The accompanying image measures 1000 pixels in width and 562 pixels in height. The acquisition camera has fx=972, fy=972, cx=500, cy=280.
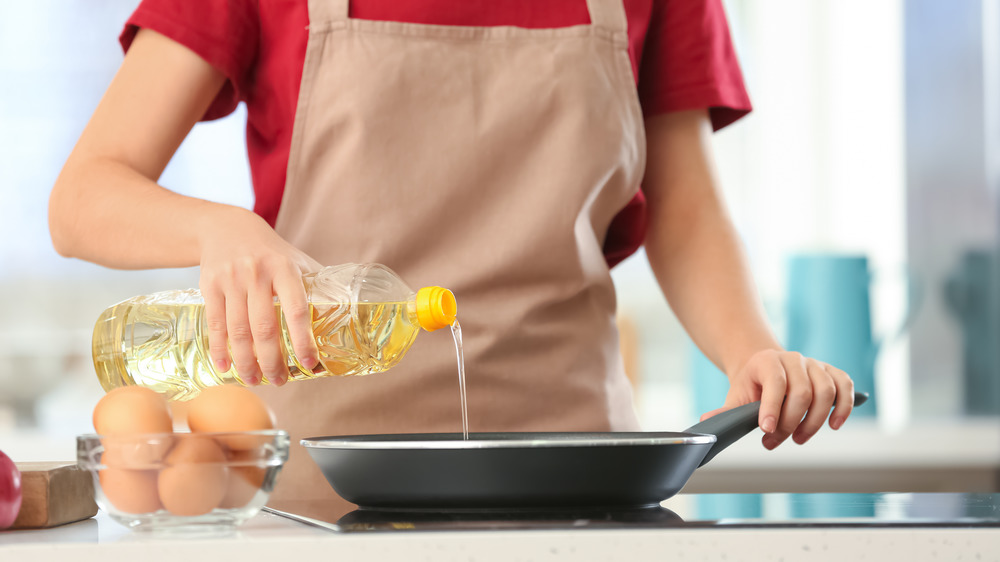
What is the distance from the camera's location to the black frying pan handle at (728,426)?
724mm

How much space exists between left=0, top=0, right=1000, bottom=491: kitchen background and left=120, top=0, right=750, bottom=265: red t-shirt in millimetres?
889

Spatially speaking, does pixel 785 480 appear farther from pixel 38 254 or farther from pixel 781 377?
pixel 38 254

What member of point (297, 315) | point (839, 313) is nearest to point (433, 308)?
point (297, 315)

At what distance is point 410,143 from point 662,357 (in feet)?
3.89

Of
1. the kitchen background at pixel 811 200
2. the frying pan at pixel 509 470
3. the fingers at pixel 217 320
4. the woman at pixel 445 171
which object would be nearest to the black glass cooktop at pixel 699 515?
the frying pan at pixel 509 470

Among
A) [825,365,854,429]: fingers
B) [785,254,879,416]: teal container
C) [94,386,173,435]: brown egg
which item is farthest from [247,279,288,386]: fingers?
[785,254,879,416]: teal container

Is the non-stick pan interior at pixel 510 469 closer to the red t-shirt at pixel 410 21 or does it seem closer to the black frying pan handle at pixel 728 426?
the black frying pan handle at pixel 728 426

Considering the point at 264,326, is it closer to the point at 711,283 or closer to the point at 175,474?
the point at 175,474

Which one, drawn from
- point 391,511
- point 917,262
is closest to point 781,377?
point 391,511

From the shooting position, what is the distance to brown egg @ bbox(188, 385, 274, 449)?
570 mm

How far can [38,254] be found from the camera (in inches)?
77.7

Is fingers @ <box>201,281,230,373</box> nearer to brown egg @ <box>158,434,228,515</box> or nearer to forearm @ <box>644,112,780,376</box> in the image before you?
brown egg @ <box>158,434,228,515</box>

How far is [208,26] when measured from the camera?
38.0 inches

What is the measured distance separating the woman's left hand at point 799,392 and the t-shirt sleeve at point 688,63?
0.39 metres
